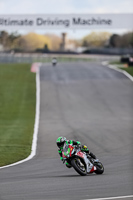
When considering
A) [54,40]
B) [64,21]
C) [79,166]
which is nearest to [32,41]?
[54,40]

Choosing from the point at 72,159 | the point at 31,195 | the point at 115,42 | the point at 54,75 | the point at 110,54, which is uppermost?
the point at 31,195

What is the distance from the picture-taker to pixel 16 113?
30.8 meters

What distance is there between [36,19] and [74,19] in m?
1.63

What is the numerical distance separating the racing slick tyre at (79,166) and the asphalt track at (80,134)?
24 centimetres

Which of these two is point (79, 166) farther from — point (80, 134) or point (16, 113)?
point (16, 113)

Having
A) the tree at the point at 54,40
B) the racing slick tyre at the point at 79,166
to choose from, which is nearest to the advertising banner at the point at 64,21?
the racing slick tyre at the point at 79,166

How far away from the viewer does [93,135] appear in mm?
21875

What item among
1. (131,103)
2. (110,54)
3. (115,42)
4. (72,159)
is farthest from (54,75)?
(115,42)

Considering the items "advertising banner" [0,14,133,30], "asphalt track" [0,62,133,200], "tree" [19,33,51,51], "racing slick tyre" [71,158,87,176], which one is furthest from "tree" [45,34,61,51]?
"racing slick tyre" [71,158,87,176]

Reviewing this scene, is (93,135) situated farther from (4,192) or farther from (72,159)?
(4,192)

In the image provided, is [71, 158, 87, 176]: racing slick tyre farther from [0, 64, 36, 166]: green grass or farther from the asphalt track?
[0, 64, 36, 166]: green grass

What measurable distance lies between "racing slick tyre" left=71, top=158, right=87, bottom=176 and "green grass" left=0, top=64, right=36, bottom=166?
4.04m

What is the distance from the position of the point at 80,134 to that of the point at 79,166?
10514mm

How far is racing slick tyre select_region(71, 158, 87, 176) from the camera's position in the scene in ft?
38.0
